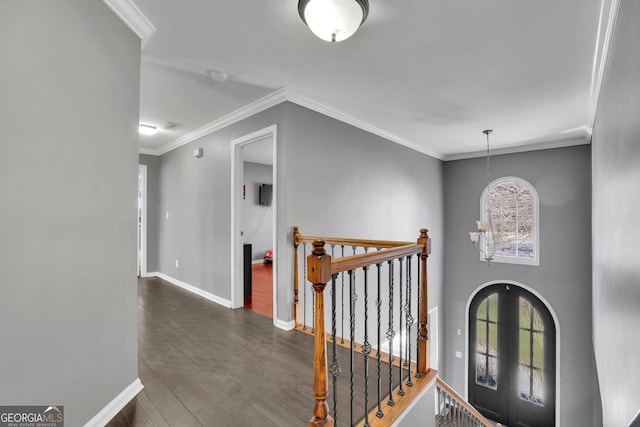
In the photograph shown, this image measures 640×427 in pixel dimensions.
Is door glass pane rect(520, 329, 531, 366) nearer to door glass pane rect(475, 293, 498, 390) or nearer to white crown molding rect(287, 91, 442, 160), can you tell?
door glass pane rect(475, 293, 498, 390)

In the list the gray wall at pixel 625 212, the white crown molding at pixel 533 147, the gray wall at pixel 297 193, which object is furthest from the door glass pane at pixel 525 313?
the gray wall at pixel 625 212

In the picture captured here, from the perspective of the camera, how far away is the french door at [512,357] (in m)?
5.30

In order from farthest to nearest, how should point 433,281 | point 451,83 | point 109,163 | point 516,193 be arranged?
point 433,281
point 516,193
point 451,83
point 109,163

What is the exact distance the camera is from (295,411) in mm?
1743

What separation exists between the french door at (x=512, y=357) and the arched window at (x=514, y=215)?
0.65m

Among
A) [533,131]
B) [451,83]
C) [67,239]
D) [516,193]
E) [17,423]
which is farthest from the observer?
[516,193]

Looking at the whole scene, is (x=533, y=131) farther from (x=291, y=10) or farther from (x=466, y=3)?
(x=291, y=10)

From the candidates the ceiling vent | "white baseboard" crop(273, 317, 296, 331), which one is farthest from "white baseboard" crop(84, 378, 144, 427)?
the ceiling vent

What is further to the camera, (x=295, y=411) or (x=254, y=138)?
(x=254, y=138)

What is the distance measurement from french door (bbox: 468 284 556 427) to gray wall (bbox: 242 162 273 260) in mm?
4993

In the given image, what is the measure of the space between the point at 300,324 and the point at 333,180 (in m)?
1.69

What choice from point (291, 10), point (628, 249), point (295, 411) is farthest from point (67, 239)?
point (628, 249)

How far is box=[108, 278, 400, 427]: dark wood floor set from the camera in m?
1.70

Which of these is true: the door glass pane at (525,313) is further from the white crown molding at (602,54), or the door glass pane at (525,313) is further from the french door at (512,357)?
the white crown molding at (602,54)
